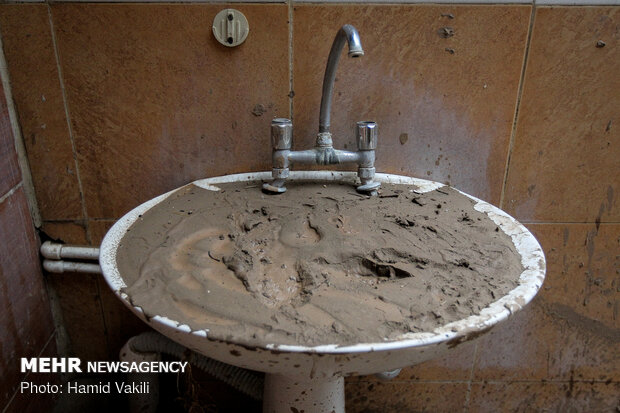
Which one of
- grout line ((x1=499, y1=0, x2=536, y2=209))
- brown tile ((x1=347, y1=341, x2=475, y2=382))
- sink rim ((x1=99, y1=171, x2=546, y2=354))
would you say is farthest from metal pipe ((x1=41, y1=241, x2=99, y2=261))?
grout line ((x1=499, y1=0, x2=536, y2=209))

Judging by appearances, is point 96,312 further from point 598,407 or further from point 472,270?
point 598,407

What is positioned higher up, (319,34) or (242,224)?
(319,34)

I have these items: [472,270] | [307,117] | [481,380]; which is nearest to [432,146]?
[307,117]

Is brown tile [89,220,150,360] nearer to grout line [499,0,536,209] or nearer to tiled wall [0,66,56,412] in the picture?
tiled wall [0,66,56,412]

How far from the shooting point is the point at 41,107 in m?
0.93

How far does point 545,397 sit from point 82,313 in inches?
50.4

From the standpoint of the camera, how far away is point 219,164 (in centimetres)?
98

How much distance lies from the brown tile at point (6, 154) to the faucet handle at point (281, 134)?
546 mm

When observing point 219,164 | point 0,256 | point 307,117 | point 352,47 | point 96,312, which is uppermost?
point 352,47

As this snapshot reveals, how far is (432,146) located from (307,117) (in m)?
0.29

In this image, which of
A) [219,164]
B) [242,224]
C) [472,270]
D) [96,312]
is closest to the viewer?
[472,270]

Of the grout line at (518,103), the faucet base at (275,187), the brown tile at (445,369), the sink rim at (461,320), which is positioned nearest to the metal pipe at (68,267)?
A: the sink rim at (461,320)

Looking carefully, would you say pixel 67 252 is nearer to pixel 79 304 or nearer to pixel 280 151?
pixel 79 304

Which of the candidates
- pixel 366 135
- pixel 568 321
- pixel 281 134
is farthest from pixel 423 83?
pixel 568 321
